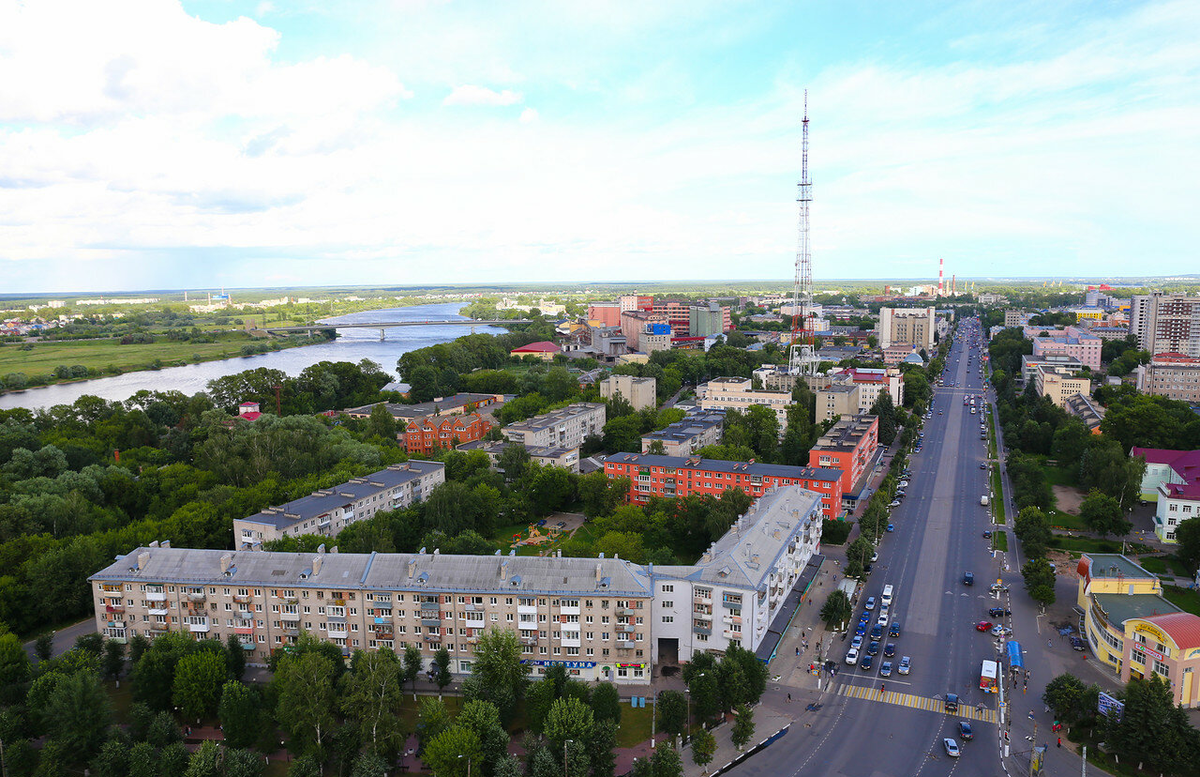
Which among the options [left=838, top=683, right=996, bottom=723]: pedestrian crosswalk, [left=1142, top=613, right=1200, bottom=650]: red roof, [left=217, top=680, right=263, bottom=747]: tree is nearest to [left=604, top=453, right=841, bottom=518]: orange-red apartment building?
[left=838, top=683, right=996, bottom=723]: pedestrian crosswalk

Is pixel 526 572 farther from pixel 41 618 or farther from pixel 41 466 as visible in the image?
pixel 41 466

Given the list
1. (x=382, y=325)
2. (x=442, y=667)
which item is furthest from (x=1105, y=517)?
(x=382, y=325)

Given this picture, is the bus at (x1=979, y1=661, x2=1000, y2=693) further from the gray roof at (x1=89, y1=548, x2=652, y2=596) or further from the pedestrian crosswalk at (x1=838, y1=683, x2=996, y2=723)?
the gray roof at (x1=89, y1=548, x2=652, y2=596)

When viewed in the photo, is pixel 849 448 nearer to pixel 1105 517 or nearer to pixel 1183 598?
pixel 1105 517

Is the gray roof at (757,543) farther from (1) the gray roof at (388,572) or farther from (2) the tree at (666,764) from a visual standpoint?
(2) the tree at (666,764)

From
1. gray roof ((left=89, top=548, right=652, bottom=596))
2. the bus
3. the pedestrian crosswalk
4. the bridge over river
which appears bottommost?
the pedestrian crosswalk

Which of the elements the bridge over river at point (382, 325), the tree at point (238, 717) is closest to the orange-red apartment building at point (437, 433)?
the tree at point (238, 717)
